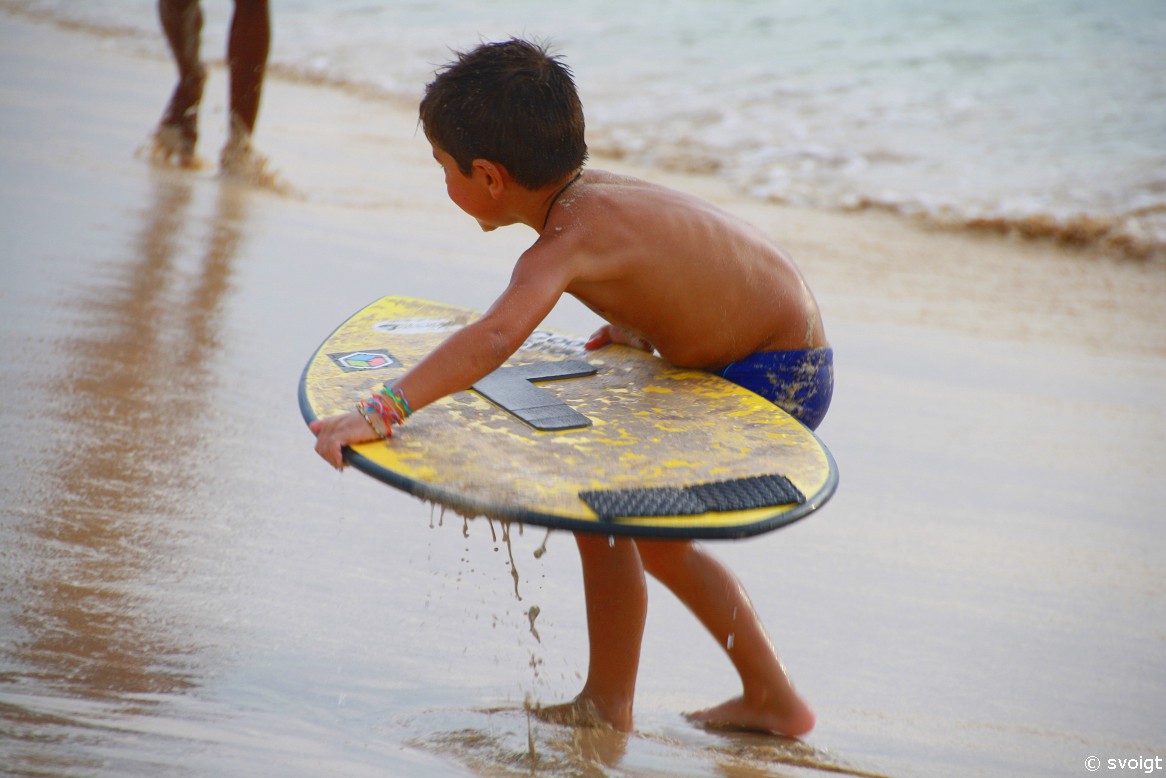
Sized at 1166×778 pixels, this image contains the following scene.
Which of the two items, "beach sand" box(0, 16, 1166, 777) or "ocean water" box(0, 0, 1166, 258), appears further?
"ocean water" box(0, 0, 1166, 258)

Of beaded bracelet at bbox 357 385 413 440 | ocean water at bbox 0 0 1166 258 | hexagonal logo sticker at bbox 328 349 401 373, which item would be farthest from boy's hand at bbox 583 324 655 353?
ocean water at bbox 0 0 1166 258

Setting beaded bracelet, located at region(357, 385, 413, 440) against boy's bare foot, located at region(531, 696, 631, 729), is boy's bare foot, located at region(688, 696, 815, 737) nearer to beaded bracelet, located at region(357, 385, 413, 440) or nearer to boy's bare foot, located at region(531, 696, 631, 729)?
boy's bare foot, located at region(531, 696, 631, 729)

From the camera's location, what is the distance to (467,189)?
180cm

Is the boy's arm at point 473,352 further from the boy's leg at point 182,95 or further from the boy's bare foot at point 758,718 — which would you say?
the boy's leg at point 182,95

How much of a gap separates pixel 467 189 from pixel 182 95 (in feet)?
11.8

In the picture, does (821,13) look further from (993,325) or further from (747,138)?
(993,325)

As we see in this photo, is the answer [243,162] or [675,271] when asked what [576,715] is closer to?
[675,271]

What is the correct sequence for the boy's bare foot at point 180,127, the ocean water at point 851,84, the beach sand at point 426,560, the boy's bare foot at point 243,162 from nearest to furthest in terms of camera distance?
the beach sand at point 426,560, the boy's bare foot at point 243,162, the boy's bare foot at point 180,127, the ocean water at point 851,84

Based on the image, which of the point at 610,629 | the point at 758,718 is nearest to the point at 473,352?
the point at 610,629

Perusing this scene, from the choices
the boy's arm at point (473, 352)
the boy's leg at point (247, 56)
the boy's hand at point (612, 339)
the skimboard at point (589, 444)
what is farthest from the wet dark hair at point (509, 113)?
the boy's leg at point (247, 56)

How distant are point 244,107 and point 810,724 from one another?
13.2ft

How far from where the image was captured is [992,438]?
3160mm

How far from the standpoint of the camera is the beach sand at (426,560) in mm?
1685

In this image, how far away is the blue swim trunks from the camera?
1971mm
